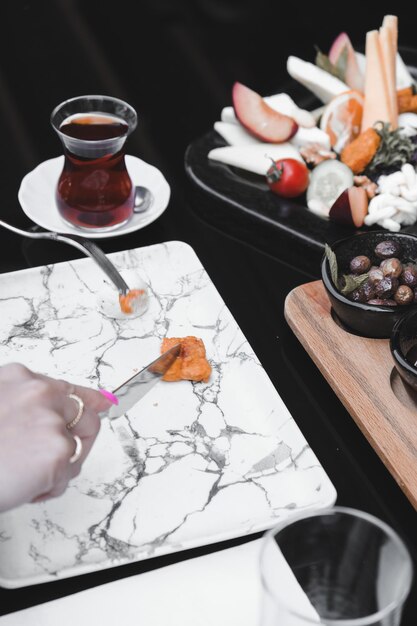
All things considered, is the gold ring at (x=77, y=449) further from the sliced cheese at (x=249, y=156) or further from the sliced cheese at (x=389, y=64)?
the sliced cheese at (x=389, y=64)

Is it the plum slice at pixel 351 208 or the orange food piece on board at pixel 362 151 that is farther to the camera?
the orange food piece on board at pixel 362 151

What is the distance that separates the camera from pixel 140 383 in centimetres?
111

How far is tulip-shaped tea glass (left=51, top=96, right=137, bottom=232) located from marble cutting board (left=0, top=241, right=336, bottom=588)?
4.7 inches

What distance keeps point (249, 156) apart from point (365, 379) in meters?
0.62

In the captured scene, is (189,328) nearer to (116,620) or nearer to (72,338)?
(72,338)

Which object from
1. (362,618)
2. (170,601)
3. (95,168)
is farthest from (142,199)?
(362,618)

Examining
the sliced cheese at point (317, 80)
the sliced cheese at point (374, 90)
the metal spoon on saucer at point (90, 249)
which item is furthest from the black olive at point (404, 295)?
the sliced cheese at point (317, 80)

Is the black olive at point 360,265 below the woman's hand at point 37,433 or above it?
below

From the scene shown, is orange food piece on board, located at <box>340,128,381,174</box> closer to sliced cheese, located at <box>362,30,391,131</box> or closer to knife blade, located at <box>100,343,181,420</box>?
sliced cheese, located at <box>362,30,391,131</box>

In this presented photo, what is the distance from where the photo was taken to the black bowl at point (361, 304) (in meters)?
1.20

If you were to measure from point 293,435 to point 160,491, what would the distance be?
0.62 ft

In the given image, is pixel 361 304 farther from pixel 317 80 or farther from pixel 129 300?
pixel 317 80

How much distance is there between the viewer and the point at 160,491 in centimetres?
102

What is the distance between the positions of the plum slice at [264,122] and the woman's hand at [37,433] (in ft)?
3.04
